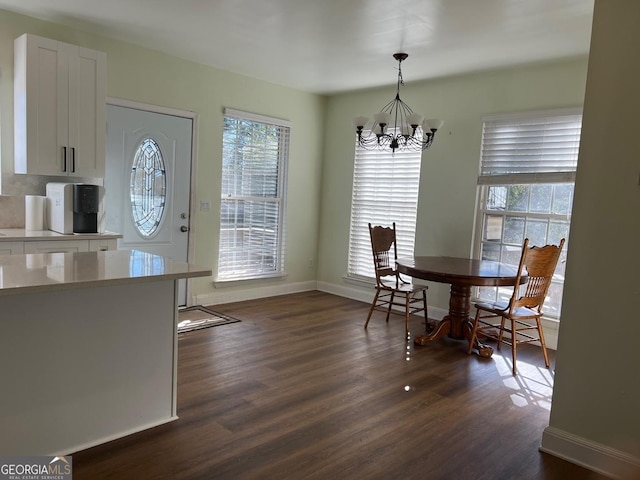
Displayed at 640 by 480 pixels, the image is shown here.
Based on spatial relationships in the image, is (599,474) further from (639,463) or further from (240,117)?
(240,117)

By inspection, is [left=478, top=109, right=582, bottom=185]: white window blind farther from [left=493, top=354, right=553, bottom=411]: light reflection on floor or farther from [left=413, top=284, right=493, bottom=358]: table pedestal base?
[left=493, top=354, right=553, bottom=411]: light reflection on floor

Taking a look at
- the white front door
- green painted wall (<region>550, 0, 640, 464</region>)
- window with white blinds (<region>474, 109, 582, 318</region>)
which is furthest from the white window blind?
the white front door

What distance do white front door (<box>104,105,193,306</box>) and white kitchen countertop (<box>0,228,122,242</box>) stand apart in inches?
27.5

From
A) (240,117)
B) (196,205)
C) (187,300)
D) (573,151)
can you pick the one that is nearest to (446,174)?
(573,151)

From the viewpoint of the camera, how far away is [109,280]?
2.01 m

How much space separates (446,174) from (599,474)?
10.6 ft

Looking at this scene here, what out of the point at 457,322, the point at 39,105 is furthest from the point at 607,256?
the point at 39,105

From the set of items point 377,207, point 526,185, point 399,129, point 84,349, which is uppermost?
Result: point 399,129

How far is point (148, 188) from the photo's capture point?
182 inches

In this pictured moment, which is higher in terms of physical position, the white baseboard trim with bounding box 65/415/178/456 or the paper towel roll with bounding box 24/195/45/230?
the paper towel roll with bounding box 24/195/45/230

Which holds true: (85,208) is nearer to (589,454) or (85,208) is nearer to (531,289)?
(531,289)

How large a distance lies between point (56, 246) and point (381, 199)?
3.45 metres

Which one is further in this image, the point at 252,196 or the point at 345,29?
the point at 252,196

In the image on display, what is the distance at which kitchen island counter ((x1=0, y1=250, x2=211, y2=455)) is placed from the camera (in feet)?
6.66
